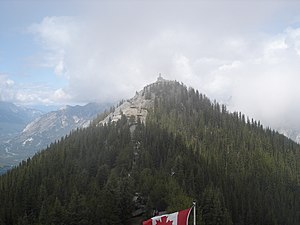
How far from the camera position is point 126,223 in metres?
134

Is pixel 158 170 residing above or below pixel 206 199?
above

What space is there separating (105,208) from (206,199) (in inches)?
1564

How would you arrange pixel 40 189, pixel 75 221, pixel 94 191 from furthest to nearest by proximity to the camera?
pixel 40 189 → pixel 94 191 → pixel 75 221

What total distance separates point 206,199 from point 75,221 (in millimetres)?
50165

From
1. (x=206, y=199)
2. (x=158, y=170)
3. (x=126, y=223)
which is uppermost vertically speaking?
(x=158, y=170)

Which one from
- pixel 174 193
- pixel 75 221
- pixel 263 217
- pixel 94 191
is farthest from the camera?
pixel 263 217

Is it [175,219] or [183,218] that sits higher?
[183,218]

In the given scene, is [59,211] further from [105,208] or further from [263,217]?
[263,217]

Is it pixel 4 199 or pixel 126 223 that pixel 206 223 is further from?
pixel 4 199

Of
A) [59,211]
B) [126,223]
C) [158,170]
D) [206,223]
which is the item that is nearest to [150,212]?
[126,223]

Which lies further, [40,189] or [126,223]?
[40,189]

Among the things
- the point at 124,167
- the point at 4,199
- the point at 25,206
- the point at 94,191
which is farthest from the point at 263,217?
the point at 4,199

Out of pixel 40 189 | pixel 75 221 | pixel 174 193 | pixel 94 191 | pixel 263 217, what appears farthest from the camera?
pixel 263 217

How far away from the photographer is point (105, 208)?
425 feet
